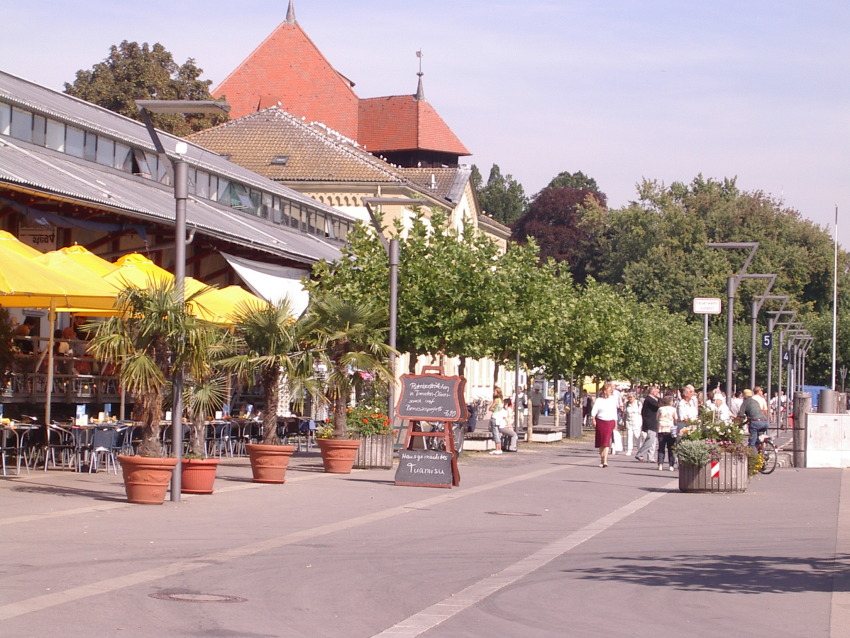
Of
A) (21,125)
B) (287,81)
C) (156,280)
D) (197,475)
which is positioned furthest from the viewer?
(287,81)

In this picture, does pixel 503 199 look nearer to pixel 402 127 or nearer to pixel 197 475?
pixel 402 127

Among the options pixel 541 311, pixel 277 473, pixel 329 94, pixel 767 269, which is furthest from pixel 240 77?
pixel 277 473

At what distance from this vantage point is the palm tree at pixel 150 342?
52.5 feet

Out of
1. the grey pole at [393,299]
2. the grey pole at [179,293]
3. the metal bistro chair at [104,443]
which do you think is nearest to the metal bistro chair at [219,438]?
the grey pole at [393,299]

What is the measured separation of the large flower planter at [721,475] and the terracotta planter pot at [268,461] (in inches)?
261

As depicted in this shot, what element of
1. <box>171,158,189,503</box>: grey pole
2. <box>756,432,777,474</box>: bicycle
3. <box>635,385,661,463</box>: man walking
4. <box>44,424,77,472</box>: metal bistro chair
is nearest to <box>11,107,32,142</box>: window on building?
<box>44,424,77,472</box>: metal bistro chair

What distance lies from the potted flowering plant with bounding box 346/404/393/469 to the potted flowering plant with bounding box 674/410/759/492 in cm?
553

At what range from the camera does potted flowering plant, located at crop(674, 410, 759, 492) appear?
21.1 meters

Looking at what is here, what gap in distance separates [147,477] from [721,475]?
982cm

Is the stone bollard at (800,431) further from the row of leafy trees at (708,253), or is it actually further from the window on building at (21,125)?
the row of leafy trees at (708,253)

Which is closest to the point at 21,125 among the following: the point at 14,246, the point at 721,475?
the point at 14,246

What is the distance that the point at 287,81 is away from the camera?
7438 centimetres

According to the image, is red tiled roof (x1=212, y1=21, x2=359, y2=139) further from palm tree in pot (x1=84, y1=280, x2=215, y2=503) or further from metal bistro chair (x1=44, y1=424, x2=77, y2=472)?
palm tree in pot (x1=84, y1=280, x2=215, y2=503)

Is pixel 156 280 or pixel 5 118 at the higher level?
pixel 5 118
